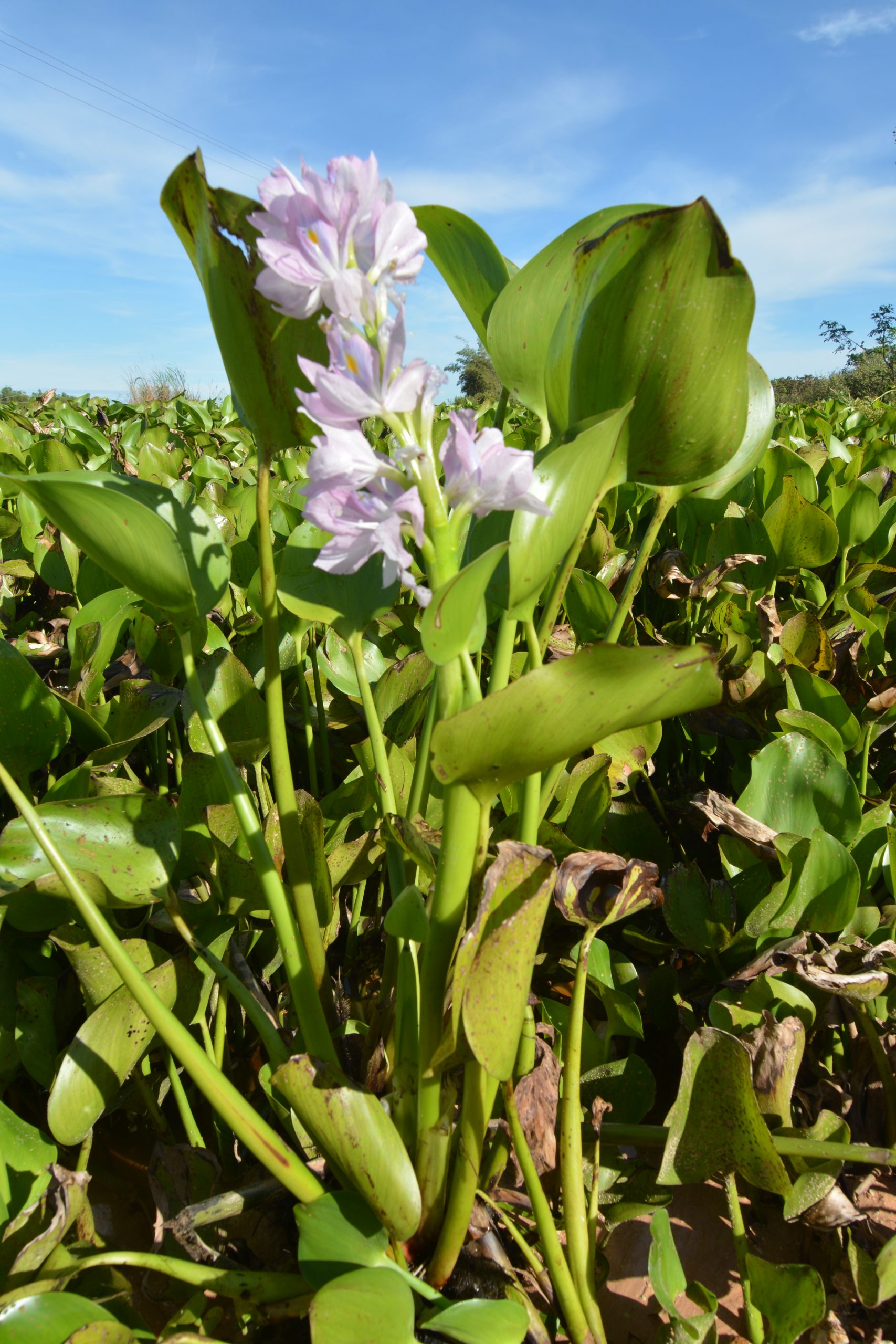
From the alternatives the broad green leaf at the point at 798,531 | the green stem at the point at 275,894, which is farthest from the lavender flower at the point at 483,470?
the broad green leaf at the point at 798,531

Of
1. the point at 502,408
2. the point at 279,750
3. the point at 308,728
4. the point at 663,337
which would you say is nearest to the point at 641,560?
the point at 502,408

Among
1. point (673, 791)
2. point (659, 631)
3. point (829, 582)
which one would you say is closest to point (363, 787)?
point (673, 791)

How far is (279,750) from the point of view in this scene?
742 mm

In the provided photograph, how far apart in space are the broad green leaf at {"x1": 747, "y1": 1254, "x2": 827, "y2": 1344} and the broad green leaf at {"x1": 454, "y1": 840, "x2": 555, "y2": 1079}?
316 millimetres

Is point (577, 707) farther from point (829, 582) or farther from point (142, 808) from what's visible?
point (829, 582)

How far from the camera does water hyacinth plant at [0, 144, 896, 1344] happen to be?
546mm

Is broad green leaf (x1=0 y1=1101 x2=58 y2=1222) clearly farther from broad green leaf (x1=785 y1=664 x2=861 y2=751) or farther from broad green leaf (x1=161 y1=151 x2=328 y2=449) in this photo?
broad green leaf (x1=785 y1=664 x2=861 y2=751)

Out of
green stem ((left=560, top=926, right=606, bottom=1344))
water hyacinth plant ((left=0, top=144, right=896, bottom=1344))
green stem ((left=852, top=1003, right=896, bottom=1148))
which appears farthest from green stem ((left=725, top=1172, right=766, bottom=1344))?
green stem ((left=852, top=1003, right=896, bottom=1148))

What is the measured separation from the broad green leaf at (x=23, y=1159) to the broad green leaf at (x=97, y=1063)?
3cm

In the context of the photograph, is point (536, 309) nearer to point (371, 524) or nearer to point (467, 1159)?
point (371, 524)

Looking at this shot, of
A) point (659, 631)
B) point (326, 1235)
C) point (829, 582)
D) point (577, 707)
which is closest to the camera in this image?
point (577, 707)

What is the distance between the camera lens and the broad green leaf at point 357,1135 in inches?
24.7

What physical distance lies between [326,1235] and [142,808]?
1.34 ft

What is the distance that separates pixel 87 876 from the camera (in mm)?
753
